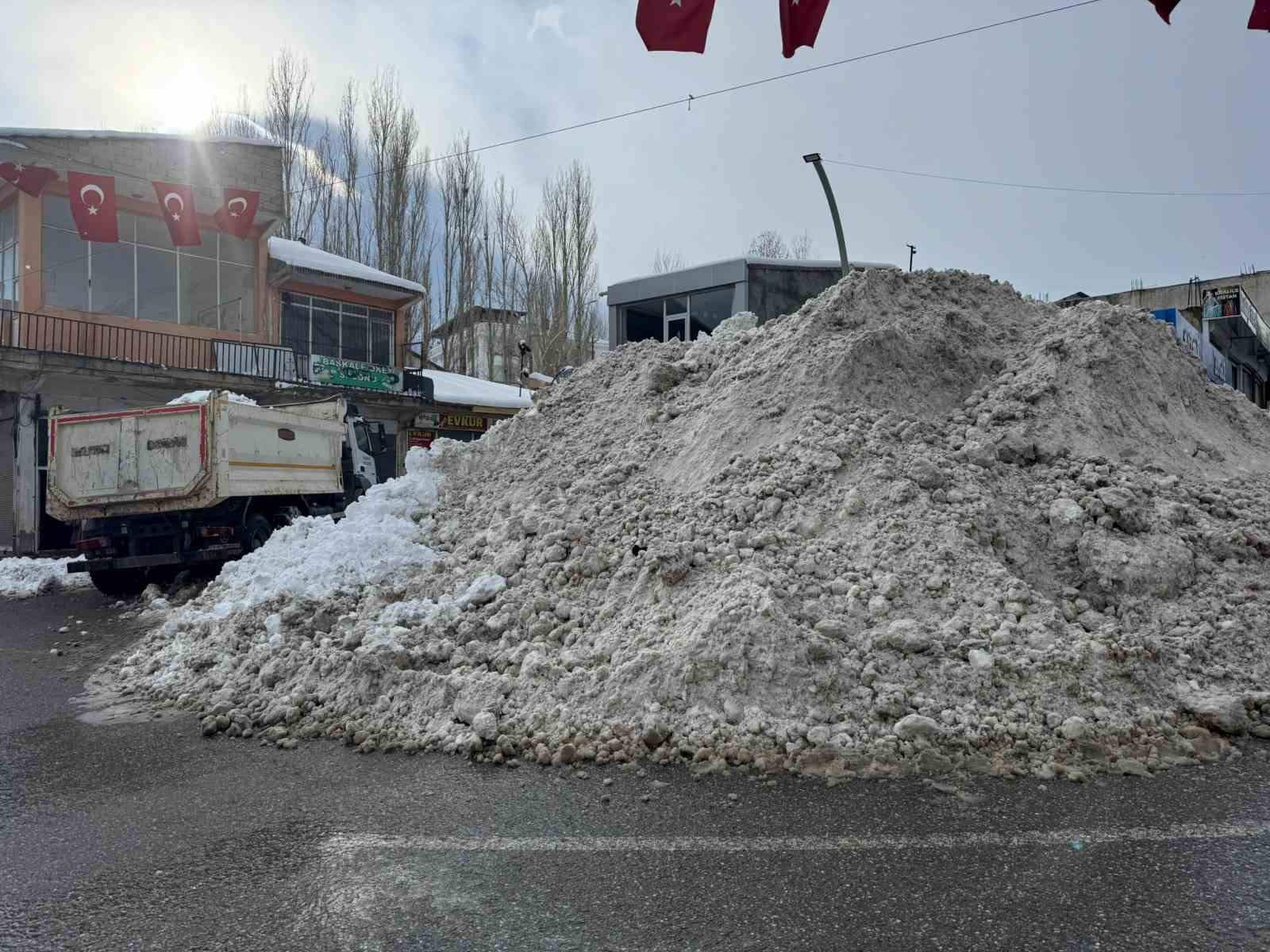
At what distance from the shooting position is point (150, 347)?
21.5m

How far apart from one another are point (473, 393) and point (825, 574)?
78.2 ft

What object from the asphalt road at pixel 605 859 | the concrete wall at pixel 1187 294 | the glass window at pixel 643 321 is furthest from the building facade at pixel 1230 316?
the asphalt road at pixel 605 859

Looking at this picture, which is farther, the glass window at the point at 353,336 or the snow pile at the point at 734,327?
the glass window at the point at 353,336

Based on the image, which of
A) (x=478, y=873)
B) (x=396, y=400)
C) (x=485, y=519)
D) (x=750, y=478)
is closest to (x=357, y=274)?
(x=396, y=400)

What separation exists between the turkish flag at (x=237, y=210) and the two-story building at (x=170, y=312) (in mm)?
181

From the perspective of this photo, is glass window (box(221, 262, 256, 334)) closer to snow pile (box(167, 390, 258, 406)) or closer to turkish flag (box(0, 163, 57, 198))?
turkish flag (box(0, 163, 57, 198))

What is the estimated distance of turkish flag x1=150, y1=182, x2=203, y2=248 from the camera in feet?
71.3

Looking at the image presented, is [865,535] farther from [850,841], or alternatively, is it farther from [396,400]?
[396,400]

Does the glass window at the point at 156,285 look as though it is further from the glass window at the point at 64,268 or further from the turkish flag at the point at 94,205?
the turkish flag at the point at 94,205

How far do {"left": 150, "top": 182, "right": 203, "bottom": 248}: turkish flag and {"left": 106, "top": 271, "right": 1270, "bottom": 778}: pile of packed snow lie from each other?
1593cm

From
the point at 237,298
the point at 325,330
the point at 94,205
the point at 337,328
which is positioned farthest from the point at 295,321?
the point at 94,205

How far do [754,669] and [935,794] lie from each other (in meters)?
1.23

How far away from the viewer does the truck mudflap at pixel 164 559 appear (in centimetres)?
1127

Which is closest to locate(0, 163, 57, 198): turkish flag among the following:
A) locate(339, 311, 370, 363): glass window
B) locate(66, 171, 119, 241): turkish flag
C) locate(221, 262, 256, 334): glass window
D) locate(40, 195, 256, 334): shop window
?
locate(66, 171, 119, 241): turkish flag
